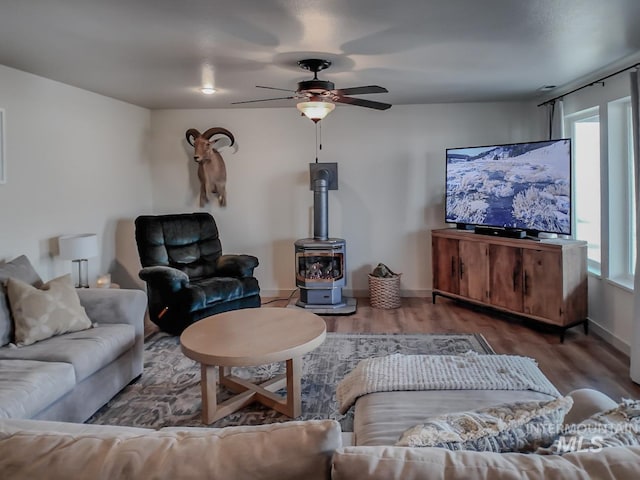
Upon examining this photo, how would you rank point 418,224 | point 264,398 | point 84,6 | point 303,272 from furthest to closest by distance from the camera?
point 418,224, point 303,272, point 264,398, point 84,6

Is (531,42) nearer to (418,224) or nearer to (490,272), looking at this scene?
(490,272)

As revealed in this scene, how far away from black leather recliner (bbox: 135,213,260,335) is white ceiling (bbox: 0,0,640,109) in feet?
4.62

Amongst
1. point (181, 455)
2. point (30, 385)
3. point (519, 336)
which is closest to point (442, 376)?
point (181, 455)

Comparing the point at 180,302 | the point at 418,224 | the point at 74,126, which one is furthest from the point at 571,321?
the point at 74,126

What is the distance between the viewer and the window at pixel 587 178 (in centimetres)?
445

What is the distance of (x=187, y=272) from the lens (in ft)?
15.9

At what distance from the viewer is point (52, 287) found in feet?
9.82

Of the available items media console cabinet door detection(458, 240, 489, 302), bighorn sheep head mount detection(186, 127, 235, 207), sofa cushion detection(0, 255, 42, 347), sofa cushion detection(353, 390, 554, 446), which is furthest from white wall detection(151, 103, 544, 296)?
sofa cushion detection(353, 390, 554, 446)

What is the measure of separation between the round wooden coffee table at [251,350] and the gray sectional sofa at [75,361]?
0.52 meters

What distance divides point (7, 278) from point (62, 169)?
5.16ft

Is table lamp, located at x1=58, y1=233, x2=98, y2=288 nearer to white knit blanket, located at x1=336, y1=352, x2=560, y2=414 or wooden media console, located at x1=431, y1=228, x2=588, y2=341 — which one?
white knit blanket, located at x1=336, y1=352, x2=560, y2=414

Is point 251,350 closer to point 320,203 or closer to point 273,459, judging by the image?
point 273,459

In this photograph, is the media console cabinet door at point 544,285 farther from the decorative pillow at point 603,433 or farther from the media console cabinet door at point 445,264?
the decorative pillow at point 603,433

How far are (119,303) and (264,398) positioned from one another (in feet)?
3.94
